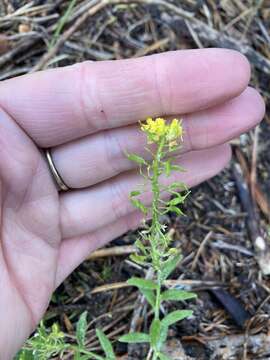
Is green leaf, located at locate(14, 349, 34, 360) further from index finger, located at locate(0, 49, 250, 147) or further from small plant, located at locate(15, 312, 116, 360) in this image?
index finger, located at locate(0, 49, 250, 147)

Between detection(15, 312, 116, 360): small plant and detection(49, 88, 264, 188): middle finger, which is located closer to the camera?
detection(15, 312, 116, 360): small plant

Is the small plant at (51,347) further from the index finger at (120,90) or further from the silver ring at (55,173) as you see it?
the index finger at (120,90)

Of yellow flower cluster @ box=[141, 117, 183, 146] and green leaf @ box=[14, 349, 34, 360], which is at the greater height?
yellow flower cluster @ box=[141, 117, 183, 146]

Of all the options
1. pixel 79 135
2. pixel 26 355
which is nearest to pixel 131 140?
pixel 79 135

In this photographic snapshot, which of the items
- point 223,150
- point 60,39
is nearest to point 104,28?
point 60,39

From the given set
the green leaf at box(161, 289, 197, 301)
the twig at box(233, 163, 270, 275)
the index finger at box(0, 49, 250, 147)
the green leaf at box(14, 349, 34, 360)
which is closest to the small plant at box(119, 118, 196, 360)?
the green leaf at box(161, 289, 197, 301)

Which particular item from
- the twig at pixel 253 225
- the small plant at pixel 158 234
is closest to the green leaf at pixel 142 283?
the small plant at pixel 158 234
